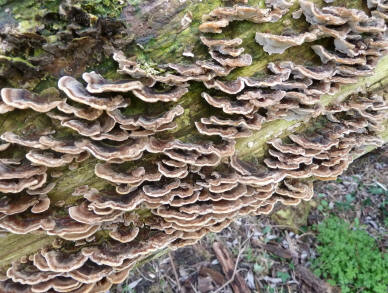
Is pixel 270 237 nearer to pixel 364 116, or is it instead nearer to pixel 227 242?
pixel 227 242

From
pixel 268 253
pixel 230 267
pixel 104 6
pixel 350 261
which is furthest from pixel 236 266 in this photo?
pixel 104 6

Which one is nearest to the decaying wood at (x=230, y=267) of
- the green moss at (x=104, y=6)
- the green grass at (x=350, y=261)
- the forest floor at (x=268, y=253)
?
the forest floor at (x=268, y=253)

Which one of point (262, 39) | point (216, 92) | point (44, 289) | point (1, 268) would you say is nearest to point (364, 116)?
point (262, 39)

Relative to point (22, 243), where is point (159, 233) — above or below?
below

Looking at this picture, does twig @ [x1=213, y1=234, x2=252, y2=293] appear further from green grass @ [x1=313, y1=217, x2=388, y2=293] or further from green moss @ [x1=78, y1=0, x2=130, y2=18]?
green moss @ [x1=78, y1=0, x2=130, y2=18]

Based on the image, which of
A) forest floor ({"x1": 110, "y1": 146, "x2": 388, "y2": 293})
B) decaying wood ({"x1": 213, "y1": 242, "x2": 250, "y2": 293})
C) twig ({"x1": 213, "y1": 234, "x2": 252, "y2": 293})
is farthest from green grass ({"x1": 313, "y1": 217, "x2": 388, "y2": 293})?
decaying wood ({"x1": 213, "y1": 242, "x2": 250, "y2": 293})

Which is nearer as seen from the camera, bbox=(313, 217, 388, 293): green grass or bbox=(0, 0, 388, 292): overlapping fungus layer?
bbox=(0, 0, 388, 292): overlapping fungus layer
